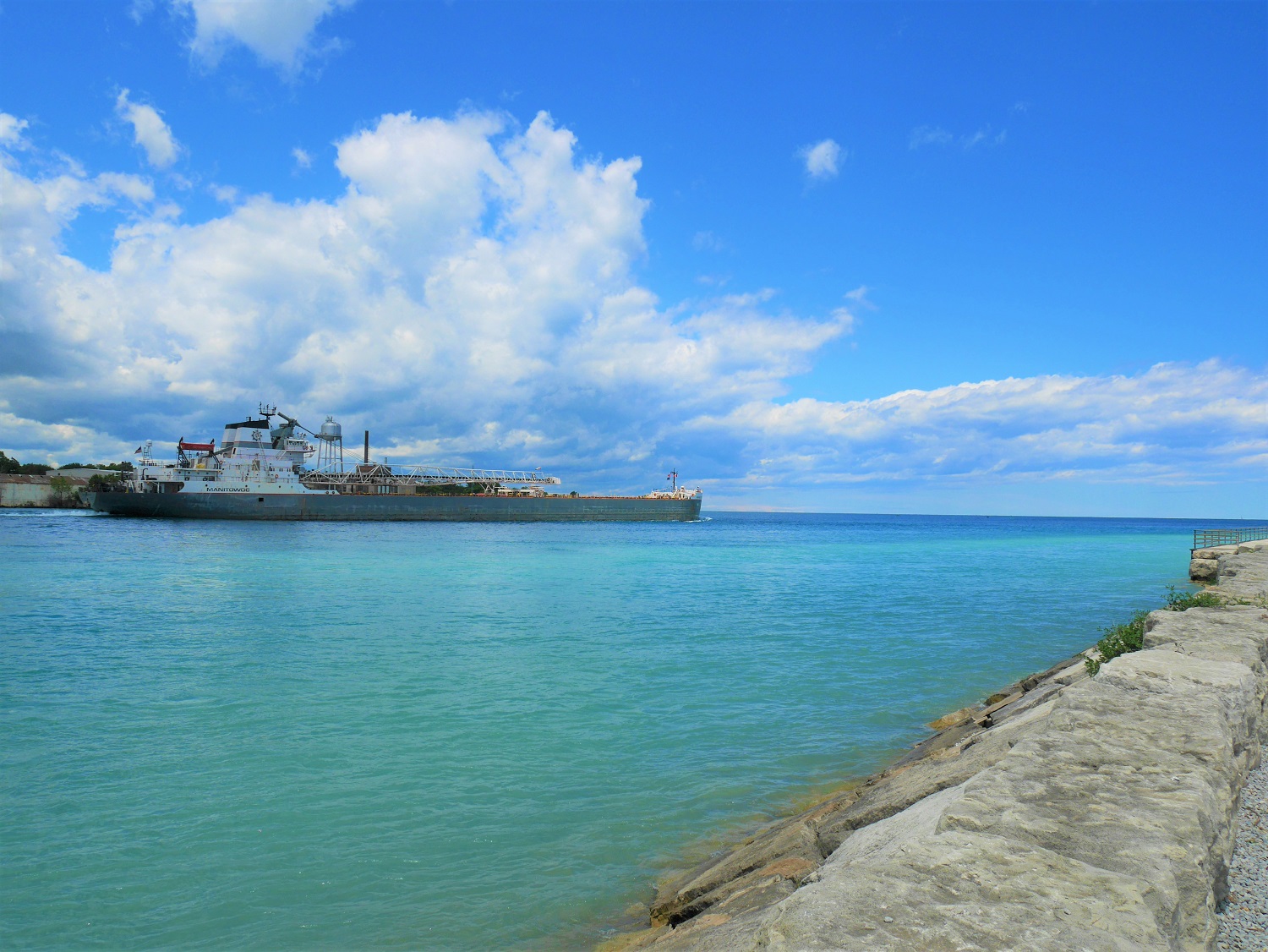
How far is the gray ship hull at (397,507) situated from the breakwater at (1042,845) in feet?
232

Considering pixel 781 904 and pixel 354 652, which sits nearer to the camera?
pixel 781 904

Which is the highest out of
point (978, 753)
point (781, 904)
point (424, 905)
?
point (781, 904)

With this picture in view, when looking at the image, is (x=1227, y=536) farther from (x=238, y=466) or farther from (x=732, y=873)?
(x=238, y=466)

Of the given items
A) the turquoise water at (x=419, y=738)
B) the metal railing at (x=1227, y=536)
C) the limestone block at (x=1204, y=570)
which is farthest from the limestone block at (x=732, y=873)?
the metal railing at (x=1227, y=536)

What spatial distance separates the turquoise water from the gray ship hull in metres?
47.1

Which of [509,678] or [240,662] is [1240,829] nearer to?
[509,678]

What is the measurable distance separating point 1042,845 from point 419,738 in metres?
7.33

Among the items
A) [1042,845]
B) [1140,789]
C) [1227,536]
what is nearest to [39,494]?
[1042,845]

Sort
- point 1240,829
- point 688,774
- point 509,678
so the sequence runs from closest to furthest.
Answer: point 1240,829 < point 688,774 < point 509,678

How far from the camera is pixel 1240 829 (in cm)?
411

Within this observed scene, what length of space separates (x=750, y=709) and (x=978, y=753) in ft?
15.8

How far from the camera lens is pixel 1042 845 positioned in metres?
2.87

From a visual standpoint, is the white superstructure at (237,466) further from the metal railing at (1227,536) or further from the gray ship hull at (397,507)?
the metal railing at (1227,536)

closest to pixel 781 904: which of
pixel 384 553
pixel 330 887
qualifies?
pixel 330 887
